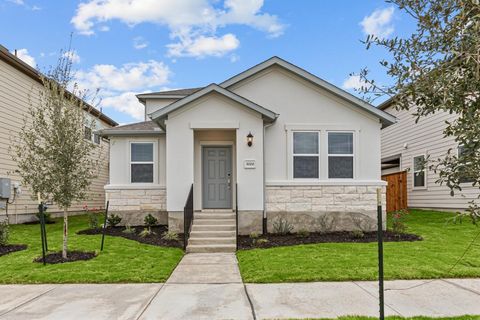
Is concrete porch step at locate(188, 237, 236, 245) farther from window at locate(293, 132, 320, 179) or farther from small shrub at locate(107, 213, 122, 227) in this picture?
small shrub at locate(107, 213, 122, 227)

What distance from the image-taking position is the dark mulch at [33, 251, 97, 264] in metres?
7.89

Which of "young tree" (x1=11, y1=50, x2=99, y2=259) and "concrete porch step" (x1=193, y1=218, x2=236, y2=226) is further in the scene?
"concrete porch step" (x1=193, y1=218, x2=236, y2=226)

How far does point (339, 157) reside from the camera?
1198 centimetres

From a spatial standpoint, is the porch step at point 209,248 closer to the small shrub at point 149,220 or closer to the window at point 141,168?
the small shrub at point 149,220

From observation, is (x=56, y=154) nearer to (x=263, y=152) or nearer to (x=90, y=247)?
(x=90, y=247)

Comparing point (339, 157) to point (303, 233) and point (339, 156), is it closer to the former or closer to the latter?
point (339, 156)

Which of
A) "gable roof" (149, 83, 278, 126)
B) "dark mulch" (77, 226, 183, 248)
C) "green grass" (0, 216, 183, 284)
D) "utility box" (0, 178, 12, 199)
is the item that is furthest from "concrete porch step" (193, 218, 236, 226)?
"utility box" (0, 178, 12, 199)

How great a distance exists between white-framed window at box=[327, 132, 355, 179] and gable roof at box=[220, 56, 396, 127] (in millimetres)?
1208

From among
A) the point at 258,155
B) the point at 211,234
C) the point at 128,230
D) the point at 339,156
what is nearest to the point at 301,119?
the point at 339,156

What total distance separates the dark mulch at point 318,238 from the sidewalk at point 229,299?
3291mm

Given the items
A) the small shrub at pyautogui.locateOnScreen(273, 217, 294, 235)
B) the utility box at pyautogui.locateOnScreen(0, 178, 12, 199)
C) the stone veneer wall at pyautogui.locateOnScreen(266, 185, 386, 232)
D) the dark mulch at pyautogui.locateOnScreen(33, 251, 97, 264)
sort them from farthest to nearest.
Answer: the utility box at pyautogui.locateOnScreen(0, 178, 12, 199)
the stone veneer wall at pyautogui.locateOnScreen(266, 185, 386, 232)
the small shrub at pyautogui.locateOnScreen(273, 217, 294, 235)
the dark mulch at pyautogui.locateOnScreen(33, 251, 97, 264)

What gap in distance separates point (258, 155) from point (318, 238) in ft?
9.95

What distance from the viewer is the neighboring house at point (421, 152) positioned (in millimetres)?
15305

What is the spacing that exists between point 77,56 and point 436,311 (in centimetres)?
844
